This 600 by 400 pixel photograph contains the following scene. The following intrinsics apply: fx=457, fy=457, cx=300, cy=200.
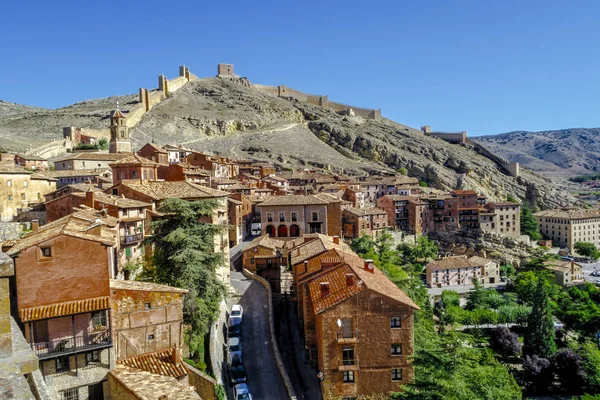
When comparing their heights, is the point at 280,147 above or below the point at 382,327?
above

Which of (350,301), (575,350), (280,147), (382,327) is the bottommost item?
(575,350)

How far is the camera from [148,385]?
1488 centimetres

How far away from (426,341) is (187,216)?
15534 millimetres

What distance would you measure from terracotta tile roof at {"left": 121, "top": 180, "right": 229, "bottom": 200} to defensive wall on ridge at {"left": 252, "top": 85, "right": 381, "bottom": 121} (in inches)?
5047

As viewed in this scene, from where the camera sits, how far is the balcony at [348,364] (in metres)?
23.2

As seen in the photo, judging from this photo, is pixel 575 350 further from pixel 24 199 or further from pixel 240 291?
pixel 24 199

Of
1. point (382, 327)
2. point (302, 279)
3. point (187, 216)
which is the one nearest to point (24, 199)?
point (187, 216)

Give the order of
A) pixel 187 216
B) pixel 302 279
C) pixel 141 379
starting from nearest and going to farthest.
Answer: pixel 141 379, pixel 187 216, pixel 302 279

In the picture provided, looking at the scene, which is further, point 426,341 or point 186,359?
Result: point 426,341

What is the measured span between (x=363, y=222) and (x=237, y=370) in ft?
152

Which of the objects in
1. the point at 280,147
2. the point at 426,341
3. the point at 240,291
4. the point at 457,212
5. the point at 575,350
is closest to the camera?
the point at 426,341

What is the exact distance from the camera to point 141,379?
15.6 metres

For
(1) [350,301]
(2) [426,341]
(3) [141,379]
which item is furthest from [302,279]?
(3) [141,379]

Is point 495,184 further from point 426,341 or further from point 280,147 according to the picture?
point 426,341
